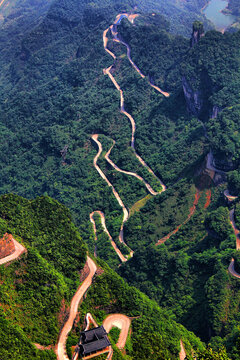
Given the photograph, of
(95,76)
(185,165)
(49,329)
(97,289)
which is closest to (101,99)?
(95,76)

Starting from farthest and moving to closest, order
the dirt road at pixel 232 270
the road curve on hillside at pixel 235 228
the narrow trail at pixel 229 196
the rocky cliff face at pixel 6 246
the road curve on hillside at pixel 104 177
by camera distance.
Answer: the road curve on hillside at pixel 104 177
the narrow trail at pixel 229 196
the road curve on hillside at pixel 235 228
the dirt road at pixel 232 270
the rocky cliff face at pixel 6 246

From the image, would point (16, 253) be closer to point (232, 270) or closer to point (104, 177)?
point (232, 270)

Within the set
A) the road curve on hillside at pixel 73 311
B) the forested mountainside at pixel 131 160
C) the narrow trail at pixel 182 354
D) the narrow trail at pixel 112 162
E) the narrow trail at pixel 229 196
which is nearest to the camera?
the road curve on hillside at pixel 73 311

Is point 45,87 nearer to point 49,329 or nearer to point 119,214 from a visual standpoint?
point 119,214

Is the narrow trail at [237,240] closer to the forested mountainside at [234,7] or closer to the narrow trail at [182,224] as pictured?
the narrow trail at [182,224]

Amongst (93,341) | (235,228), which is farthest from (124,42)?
(93,341)

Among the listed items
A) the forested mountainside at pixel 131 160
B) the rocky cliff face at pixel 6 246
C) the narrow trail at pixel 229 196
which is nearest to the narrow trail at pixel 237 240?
the forested mountainside at pixel 131 160

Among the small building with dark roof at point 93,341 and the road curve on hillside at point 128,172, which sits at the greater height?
the small building with dark roof at point 93,341
